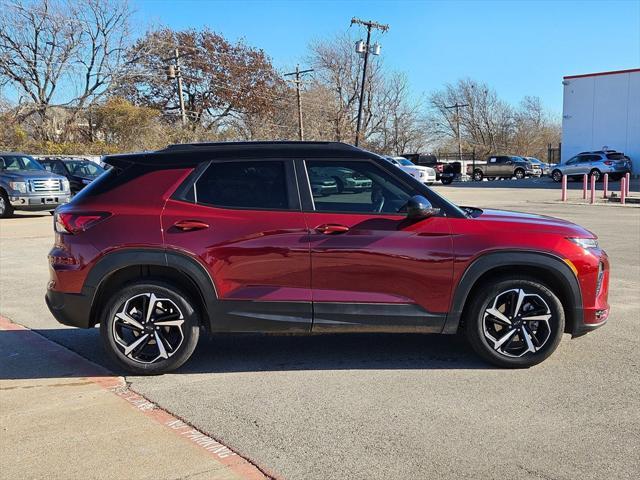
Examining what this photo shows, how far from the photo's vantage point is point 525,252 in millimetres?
4523

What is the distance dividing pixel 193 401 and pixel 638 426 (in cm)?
292

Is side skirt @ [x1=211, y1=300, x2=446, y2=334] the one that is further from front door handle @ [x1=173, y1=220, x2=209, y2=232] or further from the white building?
the white building

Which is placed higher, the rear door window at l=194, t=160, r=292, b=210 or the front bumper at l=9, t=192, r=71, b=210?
the rear door window at l=194, t=160, r=292, b=210

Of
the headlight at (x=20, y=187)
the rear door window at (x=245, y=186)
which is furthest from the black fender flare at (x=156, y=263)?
the headlight at (x=20, y=187)

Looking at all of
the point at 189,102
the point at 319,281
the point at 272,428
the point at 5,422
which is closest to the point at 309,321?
the point at 319,281

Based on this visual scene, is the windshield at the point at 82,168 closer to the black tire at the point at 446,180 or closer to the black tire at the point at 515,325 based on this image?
the black tire at the point at 515,325

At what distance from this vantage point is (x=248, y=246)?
14.6 feet

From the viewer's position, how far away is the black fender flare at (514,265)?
4.50 m

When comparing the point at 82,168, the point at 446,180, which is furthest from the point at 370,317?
the point at 446,180

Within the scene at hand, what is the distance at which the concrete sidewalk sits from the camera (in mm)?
3229

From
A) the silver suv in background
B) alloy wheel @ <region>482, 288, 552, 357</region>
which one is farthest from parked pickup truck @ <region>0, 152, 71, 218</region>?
the silver suv in background

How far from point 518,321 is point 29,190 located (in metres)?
17.0

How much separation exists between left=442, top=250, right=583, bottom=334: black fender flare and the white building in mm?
41973

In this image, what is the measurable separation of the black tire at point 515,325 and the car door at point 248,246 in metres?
1.33
